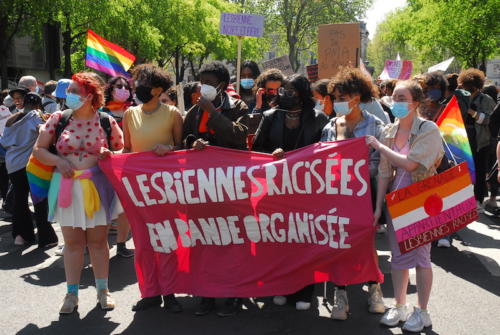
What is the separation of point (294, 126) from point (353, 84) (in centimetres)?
60

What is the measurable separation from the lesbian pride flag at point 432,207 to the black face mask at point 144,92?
6.95ft

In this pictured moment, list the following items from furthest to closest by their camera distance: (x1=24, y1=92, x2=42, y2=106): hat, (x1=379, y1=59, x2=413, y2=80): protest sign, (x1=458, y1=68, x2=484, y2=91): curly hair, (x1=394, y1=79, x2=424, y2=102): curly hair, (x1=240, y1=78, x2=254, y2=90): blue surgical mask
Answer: (x1=379, y1=59, x2=413, y2=80): protest sign → (x1=458, y1=68, x2=484, y2=91): curly hair → (x1=240, y1=78, x2=254, y2=90): blue surgical mask → (x1=24, y1=92, x2=42, y2=106): hat → (x1=394, y1=79, x2=424, y2=102): curly hair

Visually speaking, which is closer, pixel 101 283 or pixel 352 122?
pixel 352 122

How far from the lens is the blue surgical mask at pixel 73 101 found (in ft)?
14.1

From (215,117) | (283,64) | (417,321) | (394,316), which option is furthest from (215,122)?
(283,64)

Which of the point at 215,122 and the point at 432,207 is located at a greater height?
the point at 215,122

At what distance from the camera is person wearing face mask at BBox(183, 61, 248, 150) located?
425 cm

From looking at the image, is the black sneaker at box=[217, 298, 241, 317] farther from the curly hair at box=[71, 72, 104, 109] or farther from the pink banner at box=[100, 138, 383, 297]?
the curly hair at box=[71, 72, 104, 109]

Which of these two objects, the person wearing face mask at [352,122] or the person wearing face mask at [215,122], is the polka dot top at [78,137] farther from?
the person wearing face mask at [352,122]

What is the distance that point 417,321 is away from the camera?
3980mm

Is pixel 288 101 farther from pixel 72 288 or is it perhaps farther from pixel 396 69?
pixel 396 69

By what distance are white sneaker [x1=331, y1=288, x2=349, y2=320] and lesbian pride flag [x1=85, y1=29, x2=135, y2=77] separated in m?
5.16

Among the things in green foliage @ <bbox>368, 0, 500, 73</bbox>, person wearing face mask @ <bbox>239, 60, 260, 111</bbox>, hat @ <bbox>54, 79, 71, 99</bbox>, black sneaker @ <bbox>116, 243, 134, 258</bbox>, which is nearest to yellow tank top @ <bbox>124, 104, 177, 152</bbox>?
hat @ <bbox>54, 79, 71, 99</bbox>

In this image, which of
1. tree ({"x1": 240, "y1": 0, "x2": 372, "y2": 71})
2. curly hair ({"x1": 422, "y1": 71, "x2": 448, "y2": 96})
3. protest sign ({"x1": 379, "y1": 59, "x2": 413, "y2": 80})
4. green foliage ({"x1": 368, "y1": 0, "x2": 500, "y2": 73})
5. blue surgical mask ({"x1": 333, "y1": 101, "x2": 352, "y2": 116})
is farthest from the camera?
tree ({"x1": 240, "y1": 0, "x2": 372, "y2": 71})
